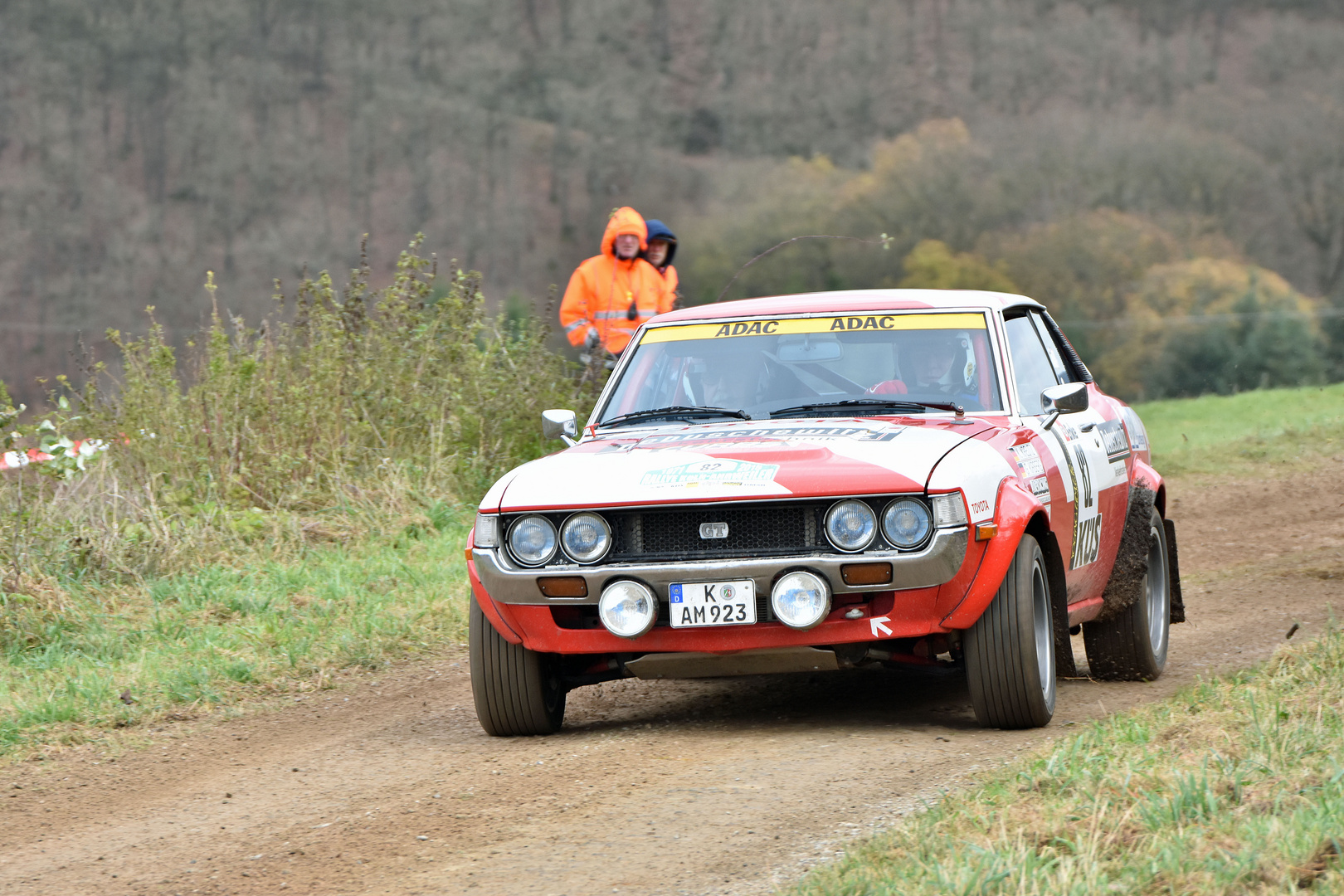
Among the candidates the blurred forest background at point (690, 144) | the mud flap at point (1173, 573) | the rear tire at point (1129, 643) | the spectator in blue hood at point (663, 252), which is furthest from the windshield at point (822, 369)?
the blurred forest background at point (690, 144)

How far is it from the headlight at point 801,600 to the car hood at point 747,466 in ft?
0.94

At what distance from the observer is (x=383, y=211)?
23047 mm

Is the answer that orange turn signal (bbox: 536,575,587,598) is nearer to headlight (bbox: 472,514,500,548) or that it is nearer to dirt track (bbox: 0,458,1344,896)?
headlight (bbox: 472,514,500,548)

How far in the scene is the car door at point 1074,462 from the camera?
6.41 metres

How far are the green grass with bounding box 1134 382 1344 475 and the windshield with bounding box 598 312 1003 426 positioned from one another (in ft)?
30.8

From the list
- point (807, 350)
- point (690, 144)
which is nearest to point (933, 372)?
point (807, 350)

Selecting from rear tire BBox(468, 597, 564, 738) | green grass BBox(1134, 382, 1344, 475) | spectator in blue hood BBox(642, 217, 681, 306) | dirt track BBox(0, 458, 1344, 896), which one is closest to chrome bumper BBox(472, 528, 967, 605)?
rear tire BBox(468, 597, 564, 738)

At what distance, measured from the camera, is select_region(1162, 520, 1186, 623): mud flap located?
7.68 metres

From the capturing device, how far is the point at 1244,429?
61.5 feet

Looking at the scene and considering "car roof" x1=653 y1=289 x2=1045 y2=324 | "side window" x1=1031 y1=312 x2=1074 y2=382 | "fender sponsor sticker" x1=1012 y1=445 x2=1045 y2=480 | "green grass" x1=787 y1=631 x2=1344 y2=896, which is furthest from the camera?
"side window" x1=1031 y1=312 x2=1074 y2=382

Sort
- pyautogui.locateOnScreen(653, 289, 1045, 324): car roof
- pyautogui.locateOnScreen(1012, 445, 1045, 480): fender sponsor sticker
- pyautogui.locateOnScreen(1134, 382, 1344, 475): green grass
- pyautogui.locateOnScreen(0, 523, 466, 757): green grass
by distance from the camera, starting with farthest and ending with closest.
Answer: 1. pyautogui.locateOnScreen(1134, 382, 1344, 475): green grass
2. pyautogui.locateOnScreen(0, 523, 466, 757): green grass
3. pyautogui.locateOnScreen(653, 289, 1045, 324): car roof
4. pyautogui.locateOnScreen(1012, 445, 1045, 480): fender sponsor sticker

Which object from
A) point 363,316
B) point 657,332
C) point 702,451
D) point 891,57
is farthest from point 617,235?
point 891,57

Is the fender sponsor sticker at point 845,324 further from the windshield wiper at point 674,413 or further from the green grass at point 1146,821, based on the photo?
the green grass at point 1146,821

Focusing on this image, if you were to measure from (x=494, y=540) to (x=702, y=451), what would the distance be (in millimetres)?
798
